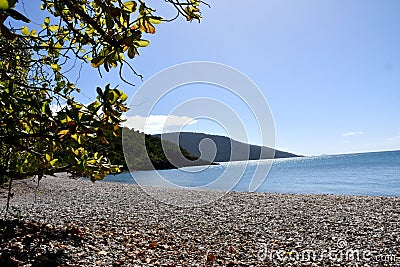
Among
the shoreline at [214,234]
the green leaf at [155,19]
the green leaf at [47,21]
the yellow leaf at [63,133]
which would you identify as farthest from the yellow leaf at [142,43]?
the shoreline at [214,234]

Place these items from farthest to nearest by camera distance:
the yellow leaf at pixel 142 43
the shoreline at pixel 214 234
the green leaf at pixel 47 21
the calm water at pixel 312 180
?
the calm water at pixel 312 180, the shoreline at pixel 214 234, the green leaf at pixel 47 21, the yellow leaf at pixel 142 43

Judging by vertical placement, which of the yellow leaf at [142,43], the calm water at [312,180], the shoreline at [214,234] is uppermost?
the yellow leaf at [142,43]

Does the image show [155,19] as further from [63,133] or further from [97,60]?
[63,133]

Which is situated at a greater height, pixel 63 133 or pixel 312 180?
pixel 63 133

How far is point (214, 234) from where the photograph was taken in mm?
5148

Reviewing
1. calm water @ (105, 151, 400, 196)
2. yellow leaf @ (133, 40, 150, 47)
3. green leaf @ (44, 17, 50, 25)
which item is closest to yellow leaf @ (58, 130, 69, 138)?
yellow leaf @ (133, 40, 150, 47)

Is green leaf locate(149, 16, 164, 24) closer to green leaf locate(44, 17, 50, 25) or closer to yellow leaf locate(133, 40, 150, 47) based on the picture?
yellow leaf locate(133, 40, 150, 47)

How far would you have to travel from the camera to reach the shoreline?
12.1ft

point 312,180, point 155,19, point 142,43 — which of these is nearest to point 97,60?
point 142,43

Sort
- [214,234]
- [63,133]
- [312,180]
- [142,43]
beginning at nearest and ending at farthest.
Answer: [142,43] → [63,133] → [214,234] → [312,180]

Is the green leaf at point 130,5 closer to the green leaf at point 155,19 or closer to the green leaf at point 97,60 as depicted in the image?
the green leaf at point 155,19

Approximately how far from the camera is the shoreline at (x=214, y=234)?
3684 millimetres

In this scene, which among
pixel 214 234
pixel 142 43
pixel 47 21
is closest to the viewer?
pixel 142 43

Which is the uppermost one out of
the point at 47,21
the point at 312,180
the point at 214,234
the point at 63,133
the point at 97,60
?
the point at 47,21
